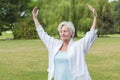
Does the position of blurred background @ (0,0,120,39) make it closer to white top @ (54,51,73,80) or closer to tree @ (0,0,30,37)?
tree @ (0,0,30,37)

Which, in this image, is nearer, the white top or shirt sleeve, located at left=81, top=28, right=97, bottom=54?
the white top

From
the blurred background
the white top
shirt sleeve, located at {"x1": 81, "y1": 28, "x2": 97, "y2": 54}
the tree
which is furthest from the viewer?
the tree

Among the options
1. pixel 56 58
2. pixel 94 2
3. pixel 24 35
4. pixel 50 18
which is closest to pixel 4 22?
pixel 24 35

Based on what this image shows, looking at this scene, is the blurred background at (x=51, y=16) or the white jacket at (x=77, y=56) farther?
the blurred background at (x=51, y=16)

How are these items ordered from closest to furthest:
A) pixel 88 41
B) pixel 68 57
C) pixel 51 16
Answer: pixel 68 57 → pixel 88 41 → pixel 51 16

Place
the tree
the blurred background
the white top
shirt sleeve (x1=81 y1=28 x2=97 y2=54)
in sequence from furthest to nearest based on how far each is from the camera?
1. the tree
2. the blurred background
3. shirt sleeve (x1=81 y1=28 x2=97 y2=54)
4. the white top

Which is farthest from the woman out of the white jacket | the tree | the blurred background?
the tree

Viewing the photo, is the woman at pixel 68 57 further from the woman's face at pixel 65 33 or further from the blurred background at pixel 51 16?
the blurred background at pixel 51 16

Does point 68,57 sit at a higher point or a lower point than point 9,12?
higher

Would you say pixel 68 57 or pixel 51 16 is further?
pixel 51 16

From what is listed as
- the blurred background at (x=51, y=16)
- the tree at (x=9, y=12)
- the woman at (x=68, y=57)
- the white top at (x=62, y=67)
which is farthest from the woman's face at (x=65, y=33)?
the tree at (x=9, y=12)

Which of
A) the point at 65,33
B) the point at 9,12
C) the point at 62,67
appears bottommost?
the point at 9,12

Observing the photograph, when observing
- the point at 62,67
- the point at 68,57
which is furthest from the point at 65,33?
the point at 62,67

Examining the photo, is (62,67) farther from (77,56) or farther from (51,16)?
(51,16)
